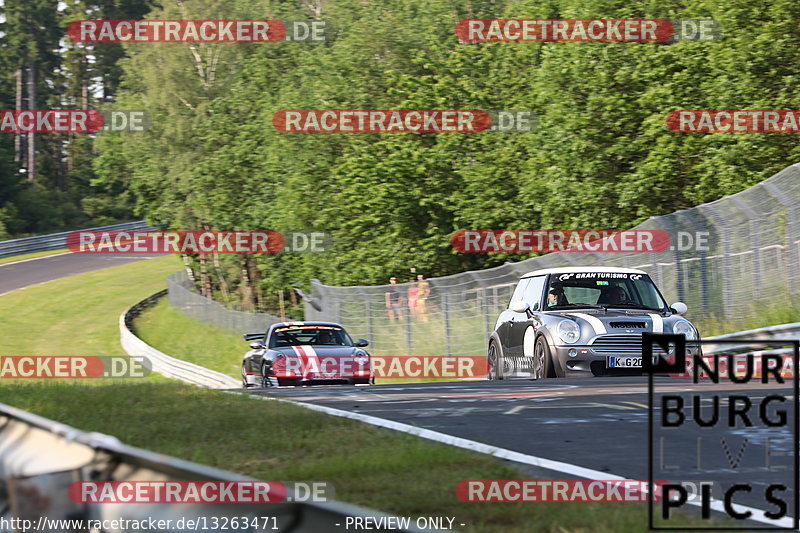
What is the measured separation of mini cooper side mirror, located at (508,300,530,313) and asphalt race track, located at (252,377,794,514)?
1.94m

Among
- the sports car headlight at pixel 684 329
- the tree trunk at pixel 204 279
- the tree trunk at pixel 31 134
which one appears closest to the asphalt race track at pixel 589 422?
the sports car headlight at pixel 684 329

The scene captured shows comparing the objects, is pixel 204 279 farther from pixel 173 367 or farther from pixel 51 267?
pixel 173 367

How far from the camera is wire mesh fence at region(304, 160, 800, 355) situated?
18.6m

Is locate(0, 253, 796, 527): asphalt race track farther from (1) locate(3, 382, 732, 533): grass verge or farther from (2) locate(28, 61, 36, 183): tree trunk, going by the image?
(2) locate(28, 61, 36, 183): tree trunk

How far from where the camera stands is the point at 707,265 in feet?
66.8

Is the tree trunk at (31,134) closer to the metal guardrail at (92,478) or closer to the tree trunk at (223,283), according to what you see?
the tree trunk at (223,283)

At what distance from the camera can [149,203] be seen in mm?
62188

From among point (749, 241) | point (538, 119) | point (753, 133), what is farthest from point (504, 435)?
point (538, 119)

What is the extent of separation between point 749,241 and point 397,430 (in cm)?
1166

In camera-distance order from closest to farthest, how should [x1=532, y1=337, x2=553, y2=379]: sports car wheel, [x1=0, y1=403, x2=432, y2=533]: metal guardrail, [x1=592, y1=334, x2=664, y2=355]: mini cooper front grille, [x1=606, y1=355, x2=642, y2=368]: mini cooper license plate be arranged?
[x1=0, y1=403, x2=432, y2=533]: metal guardrail
[x1=592, y1=334, x2=664, y2=355]: mini cooper front grille
[x1=606, y1=355, x2=642, y2=368]: mini cooper license plate
[x1=532, y1=337, x2=553, y2=379]: sports car wheel

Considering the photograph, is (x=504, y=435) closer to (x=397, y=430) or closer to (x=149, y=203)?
(x=397, y=430)

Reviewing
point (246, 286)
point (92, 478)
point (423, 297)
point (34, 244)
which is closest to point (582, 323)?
point (92, 478)

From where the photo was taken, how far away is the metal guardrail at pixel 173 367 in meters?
31.9

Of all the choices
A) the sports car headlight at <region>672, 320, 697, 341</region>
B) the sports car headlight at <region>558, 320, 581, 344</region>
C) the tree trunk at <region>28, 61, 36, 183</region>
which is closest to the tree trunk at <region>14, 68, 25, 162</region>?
the tree trunk at <region>28, 61, 36, 183</region>
